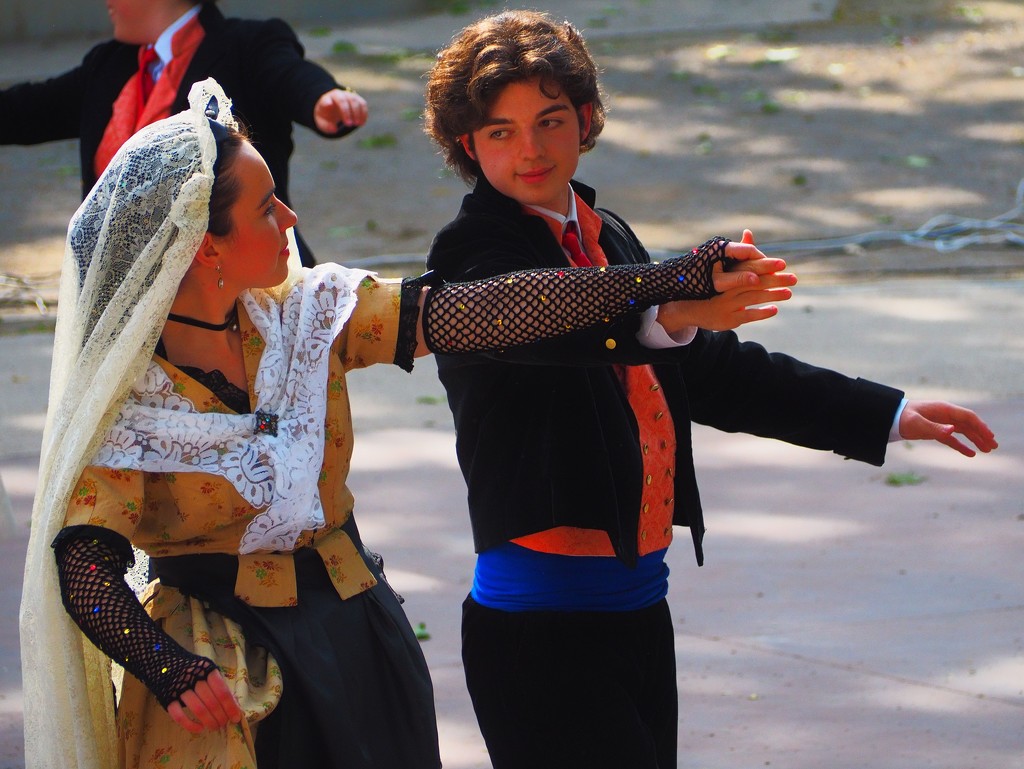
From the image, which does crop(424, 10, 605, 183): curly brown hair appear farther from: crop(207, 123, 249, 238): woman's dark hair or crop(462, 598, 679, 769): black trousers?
crop(462, 598, 679, 769): black trousers

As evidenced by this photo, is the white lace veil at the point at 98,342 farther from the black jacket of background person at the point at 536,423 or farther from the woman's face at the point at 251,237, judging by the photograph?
the black jacket of background person at the point at 536,423

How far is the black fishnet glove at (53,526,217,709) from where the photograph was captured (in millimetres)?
2074

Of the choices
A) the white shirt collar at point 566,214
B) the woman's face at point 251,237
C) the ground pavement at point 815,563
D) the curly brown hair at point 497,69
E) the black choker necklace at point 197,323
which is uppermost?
the curly brown hair at point 497,69

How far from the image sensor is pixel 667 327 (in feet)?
7.70

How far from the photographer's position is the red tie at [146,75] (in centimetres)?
468

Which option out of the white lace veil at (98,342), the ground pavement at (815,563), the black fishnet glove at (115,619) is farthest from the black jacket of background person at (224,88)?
the black fishnet glove at (115,619)

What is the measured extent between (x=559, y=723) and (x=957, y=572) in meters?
2.29

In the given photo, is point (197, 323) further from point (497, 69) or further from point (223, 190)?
point (497, 69)

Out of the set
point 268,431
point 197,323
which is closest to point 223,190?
point 197,323

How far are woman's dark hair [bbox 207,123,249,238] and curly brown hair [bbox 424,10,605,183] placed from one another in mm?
479

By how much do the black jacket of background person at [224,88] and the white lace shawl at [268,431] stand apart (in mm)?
2087

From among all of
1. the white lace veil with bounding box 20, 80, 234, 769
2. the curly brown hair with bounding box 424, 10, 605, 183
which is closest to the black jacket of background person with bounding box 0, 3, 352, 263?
the curly brown hair with bounding box 424, 10, 605, 183

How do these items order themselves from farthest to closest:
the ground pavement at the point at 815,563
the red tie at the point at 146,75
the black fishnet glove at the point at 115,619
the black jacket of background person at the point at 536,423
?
1. the red tie at the point at 146,75
2. the ground pavement at the point at 815,563
3. the black jacket of background person at the point at 536,423
4. the black fishnet glove at the point at 115,619

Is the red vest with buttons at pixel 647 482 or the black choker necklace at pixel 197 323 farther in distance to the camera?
the red vest with buttons at pixel 647 482
